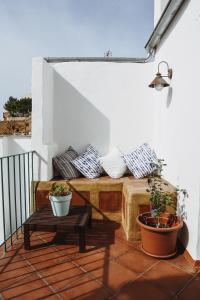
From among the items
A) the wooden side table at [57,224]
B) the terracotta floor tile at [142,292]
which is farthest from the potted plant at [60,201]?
the terracotta floor tile at [142,292]

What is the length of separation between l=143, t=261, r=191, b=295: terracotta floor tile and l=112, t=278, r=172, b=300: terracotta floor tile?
2.4 inches

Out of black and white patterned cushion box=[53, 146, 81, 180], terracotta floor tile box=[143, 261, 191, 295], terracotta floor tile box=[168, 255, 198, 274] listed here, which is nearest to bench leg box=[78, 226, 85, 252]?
terracotta floor tile box=[143, 261, 191, 295]

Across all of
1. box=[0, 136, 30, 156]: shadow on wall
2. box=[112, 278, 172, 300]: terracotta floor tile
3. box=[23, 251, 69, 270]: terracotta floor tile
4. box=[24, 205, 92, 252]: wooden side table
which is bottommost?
box=[23, 251, 69, 270]: terracotta floor tile

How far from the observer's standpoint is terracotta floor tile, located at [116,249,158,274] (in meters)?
1.88

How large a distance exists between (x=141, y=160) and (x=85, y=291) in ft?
6.28

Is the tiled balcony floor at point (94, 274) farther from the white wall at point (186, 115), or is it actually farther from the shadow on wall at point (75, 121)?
the shadow on wall at point (75, 121)

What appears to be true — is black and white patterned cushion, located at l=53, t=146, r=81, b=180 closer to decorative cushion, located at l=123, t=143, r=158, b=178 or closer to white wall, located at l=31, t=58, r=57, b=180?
white wall, located at l=31, t=58, r=57, b=180

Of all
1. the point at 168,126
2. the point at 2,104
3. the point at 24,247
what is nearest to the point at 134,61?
the point at 168,126

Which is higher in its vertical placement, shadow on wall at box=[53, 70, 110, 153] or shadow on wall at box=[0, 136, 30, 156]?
shadow on wall at box=[53, 70, 110, 153]

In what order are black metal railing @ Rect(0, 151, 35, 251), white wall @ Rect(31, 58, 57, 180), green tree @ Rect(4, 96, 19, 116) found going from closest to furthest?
1. black metal railing @ Rect(0, 151, 35, 251)
2. white wall @ Rect(31, 58, 57, 180)
3. green tree @ Rect(4, 96, 19, 116)

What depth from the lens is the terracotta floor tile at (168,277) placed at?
1.63 meters

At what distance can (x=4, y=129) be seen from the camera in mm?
5746

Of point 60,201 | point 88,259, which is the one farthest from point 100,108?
point 88,259

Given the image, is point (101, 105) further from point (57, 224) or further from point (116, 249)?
point (116, 249)
